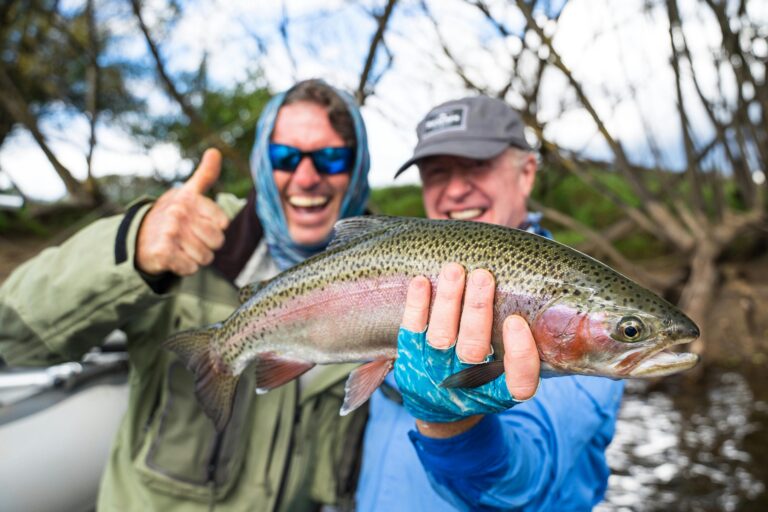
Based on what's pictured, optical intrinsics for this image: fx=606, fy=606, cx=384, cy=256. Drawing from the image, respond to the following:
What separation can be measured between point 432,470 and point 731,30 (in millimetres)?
6579

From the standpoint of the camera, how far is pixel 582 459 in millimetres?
2512

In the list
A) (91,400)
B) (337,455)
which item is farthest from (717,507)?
(91,400)

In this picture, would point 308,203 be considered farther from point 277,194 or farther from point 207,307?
point 207,307

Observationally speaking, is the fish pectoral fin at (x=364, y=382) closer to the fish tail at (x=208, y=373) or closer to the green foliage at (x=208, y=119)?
the fish tail at (x=208, y=373)

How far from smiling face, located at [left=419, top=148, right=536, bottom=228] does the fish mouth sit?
1.37 m

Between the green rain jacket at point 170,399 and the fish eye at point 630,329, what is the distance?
1500mm

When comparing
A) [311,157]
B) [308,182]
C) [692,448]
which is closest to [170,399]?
[308,182]

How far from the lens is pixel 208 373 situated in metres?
2.28

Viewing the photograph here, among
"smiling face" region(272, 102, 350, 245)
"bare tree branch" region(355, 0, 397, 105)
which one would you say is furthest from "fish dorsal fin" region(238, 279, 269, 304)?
"bare tree branch" region(355, 0, 397, 105)

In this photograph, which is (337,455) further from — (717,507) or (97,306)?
(717,507)

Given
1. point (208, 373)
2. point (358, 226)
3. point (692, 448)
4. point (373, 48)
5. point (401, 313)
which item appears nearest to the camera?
point (401, 313)

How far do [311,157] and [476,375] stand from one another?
168cm

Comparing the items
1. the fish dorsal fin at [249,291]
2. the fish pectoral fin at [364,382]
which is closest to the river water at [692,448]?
the fish pectoral fin at [364,382]

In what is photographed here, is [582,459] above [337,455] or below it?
above
